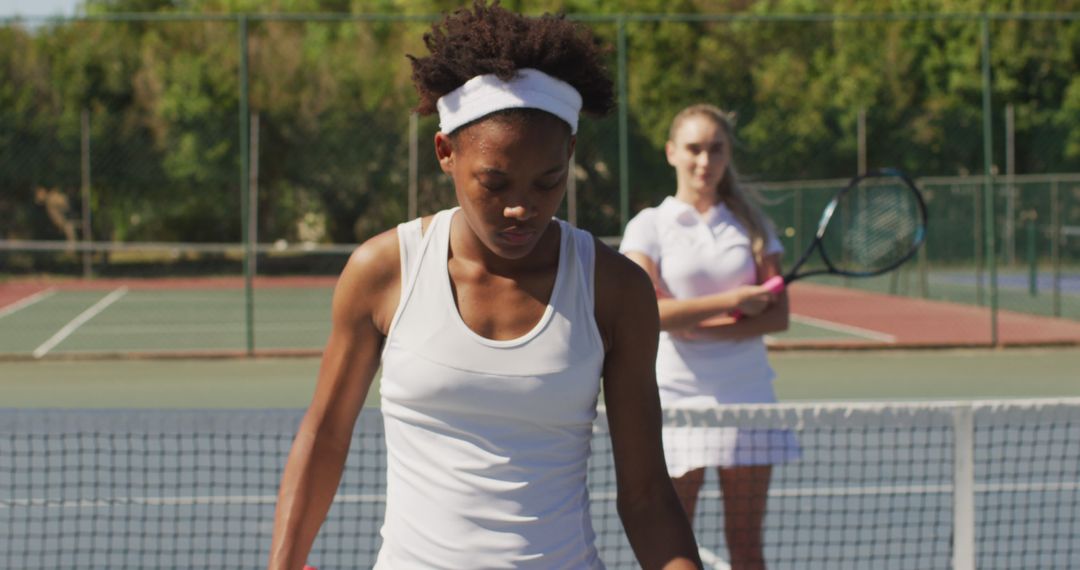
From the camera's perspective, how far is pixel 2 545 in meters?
5.26

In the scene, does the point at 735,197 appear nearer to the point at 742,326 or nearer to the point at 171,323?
the point at 742,326

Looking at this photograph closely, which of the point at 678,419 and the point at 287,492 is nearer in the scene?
the point at 287,492

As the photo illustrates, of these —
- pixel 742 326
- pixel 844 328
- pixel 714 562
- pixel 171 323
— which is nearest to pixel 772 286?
pixel 742 326

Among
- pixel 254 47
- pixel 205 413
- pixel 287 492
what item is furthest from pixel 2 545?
pixel 254 47

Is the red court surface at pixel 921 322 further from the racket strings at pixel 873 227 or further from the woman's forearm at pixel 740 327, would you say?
the woman's forearm at pixel 740 327

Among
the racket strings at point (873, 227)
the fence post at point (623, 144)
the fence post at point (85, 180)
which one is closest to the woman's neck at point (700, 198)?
the fence post at point (623, 144)

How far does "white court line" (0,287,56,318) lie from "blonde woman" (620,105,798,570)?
13.9 metres

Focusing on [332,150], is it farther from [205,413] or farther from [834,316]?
[205,413]

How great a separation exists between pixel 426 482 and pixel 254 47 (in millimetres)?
24928

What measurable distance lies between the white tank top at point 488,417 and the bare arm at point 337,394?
0.11ft

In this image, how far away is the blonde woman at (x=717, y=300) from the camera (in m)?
3.78

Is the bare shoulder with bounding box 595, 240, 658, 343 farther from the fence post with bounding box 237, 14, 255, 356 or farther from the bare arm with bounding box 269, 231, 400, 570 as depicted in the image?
the fence post with bounding box 237, 14, 255, 356

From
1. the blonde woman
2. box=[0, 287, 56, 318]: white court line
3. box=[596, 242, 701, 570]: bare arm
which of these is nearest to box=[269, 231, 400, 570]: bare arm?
box=[596, 242, 701, 570]: bare arm

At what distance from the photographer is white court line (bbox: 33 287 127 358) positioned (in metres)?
12.8
